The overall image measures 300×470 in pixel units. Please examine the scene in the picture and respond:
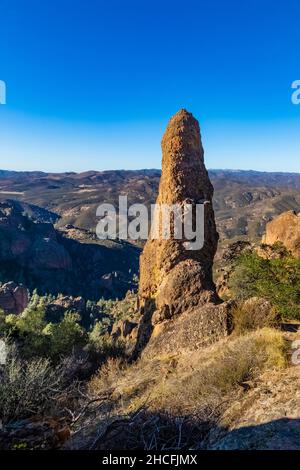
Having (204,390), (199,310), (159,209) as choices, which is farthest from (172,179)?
(204,390)

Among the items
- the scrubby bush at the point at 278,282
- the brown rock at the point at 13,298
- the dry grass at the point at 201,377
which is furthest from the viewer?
the brown rock at the point at 13,298

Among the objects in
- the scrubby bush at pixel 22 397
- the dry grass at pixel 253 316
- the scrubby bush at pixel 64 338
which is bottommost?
the scrubby bush at pixel 64 338

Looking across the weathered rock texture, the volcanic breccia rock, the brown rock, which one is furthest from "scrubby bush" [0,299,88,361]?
the brown rock

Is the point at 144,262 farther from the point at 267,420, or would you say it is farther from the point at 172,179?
the point at 267,420

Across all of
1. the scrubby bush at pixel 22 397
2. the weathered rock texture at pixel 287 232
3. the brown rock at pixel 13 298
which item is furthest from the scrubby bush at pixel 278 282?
the brown rock at pixel 13 298

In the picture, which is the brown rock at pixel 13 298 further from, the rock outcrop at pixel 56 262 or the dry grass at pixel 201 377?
the dry grass at pixel 201 377

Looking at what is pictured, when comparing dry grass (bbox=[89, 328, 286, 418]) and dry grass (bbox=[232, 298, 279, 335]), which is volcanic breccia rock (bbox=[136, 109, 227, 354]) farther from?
dry grass (bbox=[89, 328, 286, 418])

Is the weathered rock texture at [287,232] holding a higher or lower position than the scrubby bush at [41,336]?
higher
